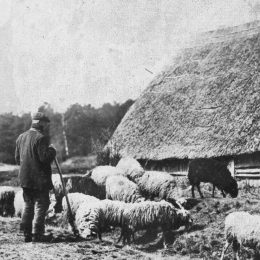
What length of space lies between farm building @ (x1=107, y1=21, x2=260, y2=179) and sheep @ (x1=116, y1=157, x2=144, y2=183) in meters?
1.35

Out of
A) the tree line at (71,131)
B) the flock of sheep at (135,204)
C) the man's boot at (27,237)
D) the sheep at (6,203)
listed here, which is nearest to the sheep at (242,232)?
the flock of sheep at (135,204)

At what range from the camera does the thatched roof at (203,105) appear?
13.6 meters

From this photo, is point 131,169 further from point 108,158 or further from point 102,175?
point 108,158

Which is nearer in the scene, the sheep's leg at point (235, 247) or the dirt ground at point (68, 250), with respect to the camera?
the dirt ground at point (68, 250)

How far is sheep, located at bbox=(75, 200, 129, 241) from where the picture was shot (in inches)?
321

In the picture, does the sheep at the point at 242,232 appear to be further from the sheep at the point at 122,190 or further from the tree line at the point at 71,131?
the tree line at the point at 71,131

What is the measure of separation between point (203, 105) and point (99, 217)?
27.7 ft

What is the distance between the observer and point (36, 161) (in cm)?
715

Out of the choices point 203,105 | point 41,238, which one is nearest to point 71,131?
point 203,105

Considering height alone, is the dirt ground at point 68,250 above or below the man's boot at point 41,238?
below

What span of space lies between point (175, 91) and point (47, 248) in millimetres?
12111

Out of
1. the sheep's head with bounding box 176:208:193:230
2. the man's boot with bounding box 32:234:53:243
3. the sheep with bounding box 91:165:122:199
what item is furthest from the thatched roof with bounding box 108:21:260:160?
the man's boot with bounding box 32:234:53:243

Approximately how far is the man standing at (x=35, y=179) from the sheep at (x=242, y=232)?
3074 millimetres

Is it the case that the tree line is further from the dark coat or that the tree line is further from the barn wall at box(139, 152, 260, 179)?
the dark coat
